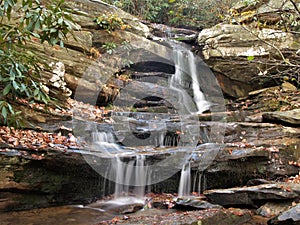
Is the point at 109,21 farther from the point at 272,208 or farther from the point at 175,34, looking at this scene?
the point at 272,208

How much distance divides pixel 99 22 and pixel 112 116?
409 centimetres

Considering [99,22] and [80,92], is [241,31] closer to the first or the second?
[99,22]

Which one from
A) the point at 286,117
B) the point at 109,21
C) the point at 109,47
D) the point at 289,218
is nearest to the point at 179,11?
the point at 109,21

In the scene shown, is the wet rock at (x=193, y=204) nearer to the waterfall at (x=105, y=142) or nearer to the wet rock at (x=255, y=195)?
the wet rock at (x=255, y=195)

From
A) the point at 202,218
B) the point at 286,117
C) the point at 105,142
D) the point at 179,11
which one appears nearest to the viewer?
the point at 202,218

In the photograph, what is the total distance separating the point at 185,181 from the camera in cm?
535

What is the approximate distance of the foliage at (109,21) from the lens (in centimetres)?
973

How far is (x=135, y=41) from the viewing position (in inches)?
410

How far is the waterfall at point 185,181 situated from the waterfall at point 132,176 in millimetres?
695

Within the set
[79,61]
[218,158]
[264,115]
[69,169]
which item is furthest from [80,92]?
[264,115]

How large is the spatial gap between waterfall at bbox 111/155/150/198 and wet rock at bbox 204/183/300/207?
1.54 metres

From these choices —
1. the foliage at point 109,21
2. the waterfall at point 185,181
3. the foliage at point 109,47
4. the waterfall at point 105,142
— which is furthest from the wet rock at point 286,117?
the foliage at point 109,21

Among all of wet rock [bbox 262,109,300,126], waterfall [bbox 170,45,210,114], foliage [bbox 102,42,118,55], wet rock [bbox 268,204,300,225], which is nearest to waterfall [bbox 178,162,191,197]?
wet rock [bbox 268,204,300,225]

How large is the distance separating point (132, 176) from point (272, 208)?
105 inches
